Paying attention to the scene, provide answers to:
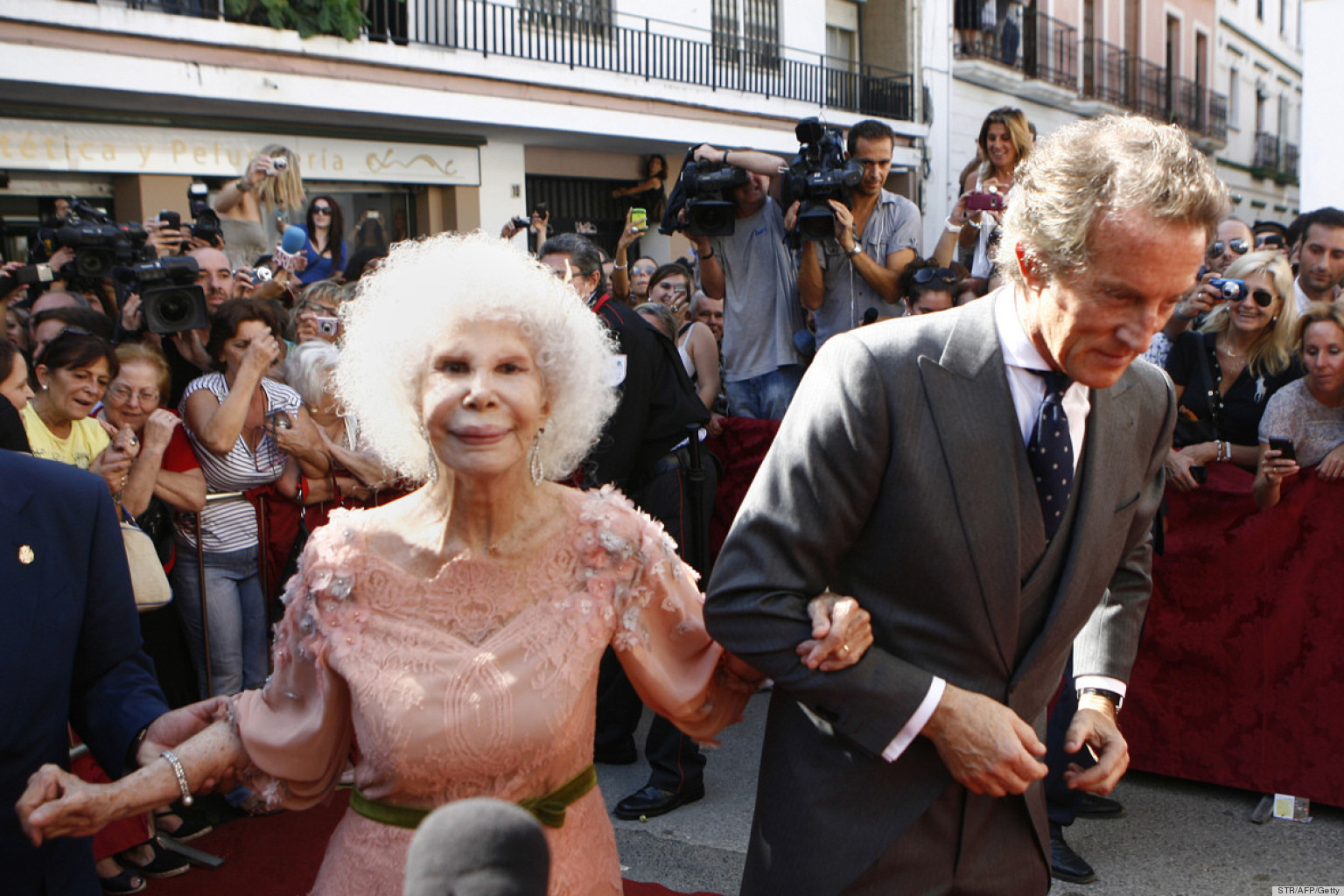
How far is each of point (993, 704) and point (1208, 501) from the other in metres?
3.29

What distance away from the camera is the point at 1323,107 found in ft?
34.0

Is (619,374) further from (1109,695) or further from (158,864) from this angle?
(158,864)

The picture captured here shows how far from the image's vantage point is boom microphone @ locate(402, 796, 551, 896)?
1082mm

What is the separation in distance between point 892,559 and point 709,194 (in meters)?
4.27

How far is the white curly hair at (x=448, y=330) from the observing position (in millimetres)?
2264

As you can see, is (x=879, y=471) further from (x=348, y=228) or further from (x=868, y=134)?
(x=348, y=228)

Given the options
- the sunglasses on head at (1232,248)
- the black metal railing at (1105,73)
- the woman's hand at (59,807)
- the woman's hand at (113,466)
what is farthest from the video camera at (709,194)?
the black metal railing at (1105,73)

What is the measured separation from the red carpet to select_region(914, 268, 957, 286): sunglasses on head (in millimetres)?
2968

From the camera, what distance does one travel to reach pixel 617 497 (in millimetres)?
2469

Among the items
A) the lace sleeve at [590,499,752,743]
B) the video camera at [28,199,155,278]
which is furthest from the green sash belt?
the video camera at [28,199,155,278]

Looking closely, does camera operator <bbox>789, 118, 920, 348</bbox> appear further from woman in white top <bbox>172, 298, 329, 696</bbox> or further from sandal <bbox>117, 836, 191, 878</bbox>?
sandal <bbox>117, 836, 191, 878</bbox>

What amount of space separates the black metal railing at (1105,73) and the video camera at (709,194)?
23461 mm

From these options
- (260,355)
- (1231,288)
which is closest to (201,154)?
(260,355)

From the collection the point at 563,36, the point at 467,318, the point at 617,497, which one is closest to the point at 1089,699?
the point at 617,497
